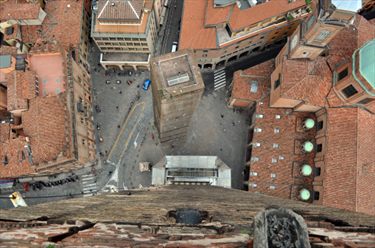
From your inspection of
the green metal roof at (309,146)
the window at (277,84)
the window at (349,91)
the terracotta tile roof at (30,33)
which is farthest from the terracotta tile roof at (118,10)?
the green metal roof at (309,146)

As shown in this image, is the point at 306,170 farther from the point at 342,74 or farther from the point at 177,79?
the point at 177,79

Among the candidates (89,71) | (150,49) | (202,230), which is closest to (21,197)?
(89,71)

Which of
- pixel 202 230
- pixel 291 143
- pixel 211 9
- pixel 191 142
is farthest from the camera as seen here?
Result: pixel 191 142

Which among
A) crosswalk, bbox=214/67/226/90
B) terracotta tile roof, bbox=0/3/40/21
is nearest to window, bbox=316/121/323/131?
crosswalk, bbox=214/67/226/90

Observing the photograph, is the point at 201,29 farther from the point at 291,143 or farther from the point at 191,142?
the point at 291,143

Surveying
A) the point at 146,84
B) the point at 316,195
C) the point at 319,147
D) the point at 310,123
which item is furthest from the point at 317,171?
the point at 146,84

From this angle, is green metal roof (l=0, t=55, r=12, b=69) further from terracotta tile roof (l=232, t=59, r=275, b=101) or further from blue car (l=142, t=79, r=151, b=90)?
terracotta tile roof (l=232, t=59, r=275, b=101)

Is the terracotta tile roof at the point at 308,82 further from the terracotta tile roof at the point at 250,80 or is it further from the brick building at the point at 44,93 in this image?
the brick building at the point at 44,93
